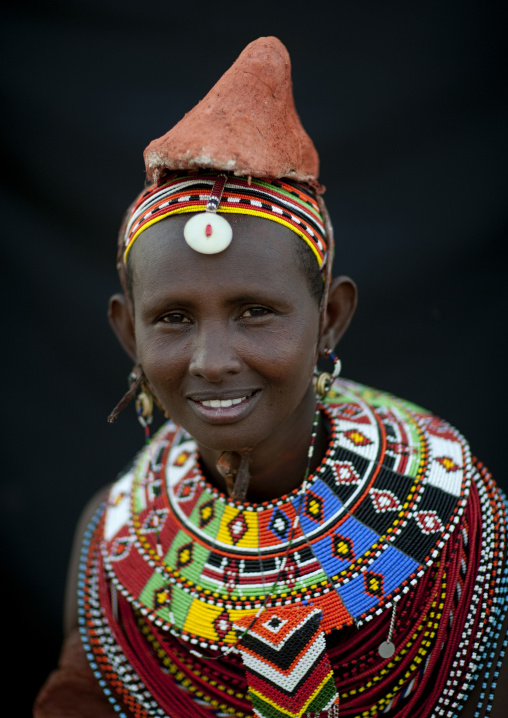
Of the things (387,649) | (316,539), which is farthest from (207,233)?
(387,649)

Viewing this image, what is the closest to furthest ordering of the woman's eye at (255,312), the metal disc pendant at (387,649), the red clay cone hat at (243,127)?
1. the red clay cone hat at (243,127)
2. the woman's eye at (255,312)
3. the metal disc pendant at (387,649)

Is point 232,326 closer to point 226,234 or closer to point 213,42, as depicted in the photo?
point 226,234

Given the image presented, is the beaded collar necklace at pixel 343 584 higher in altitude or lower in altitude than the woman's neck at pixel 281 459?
lower

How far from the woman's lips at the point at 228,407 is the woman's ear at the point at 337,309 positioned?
1.09 feet

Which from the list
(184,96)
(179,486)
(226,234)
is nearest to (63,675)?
(179,486)

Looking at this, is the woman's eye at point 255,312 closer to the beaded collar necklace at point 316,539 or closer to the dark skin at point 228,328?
the dark skin at point 228,328

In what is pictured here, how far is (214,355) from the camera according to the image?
1.55 m

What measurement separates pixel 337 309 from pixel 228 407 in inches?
19.3

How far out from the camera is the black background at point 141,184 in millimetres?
2686

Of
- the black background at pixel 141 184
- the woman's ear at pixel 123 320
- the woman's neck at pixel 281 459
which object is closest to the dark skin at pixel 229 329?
the woman's neck at pixel 281 459

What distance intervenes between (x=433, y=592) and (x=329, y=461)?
43 cm

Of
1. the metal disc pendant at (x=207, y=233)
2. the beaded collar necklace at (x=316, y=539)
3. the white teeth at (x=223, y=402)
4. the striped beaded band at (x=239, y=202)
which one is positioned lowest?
the beaded collar necklace at (x=316, y=539)

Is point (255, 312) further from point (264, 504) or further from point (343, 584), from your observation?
point (343, 584)

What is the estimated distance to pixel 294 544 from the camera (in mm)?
1787
